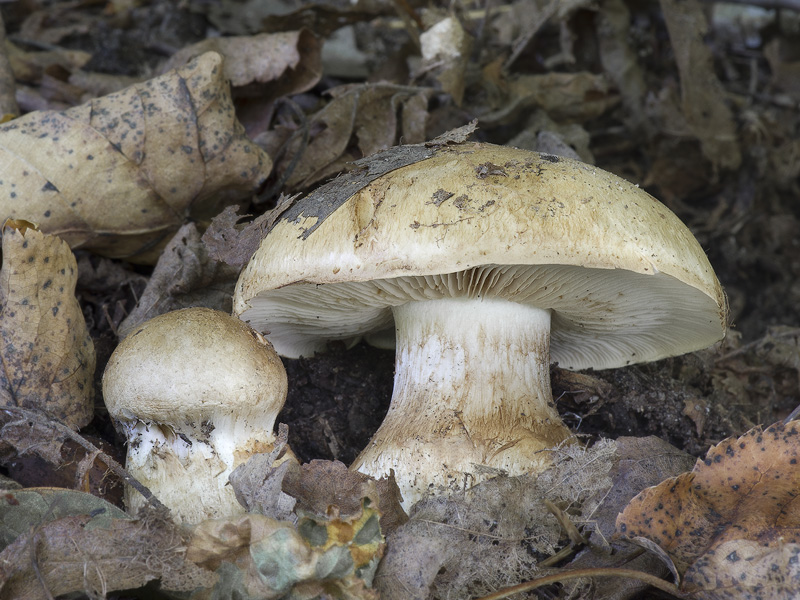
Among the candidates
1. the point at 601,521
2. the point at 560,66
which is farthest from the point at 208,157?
the point at 560,66

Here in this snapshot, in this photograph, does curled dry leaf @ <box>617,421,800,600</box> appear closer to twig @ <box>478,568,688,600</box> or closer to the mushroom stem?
twig @ <box>478,568,688,600</box>

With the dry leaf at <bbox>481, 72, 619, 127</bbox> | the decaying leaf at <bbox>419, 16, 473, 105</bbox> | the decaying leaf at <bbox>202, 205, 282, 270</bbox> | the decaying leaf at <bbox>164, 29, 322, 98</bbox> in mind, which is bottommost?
the dry leaf at <bbox>481, 72, 619, 127</bbox>

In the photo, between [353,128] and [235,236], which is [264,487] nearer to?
[235,236]

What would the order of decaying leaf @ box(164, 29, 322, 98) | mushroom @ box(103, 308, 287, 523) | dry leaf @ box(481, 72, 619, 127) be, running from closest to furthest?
1. mushroom @ box(103, 308, 287, 523)
2. decaying leaf @ box(164, 29, 322, 98)
3. dry leaf @ box(481, 72, 619, 127)

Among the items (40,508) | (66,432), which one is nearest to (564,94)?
(66,432)

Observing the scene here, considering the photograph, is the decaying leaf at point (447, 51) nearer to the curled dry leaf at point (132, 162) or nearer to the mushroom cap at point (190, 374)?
the curled dry leaf at point (132, 162)

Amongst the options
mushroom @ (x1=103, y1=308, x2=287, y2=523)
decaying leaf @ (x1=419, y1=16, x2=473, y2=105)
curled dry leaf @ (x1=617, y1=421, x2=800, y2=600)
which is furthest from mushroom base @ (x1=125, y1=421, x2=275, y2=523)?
decaying leaf @ (x1=419, y1=16, x2=473, y2=105)

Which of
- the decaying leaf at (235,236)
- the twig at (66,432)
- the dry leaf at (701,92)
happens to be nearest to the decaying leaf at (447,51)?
the dry leaf at (701,92)
